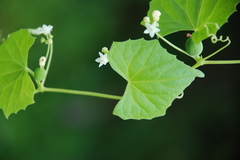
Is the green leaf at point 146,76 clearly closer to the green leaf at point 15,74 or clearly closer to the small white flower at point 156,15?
the small white flower at point 156,15

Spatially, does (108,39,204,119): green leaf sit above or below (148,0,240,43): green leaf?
below

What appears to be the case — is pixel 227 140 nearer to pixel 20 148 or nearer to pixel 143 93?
pixel 20 148

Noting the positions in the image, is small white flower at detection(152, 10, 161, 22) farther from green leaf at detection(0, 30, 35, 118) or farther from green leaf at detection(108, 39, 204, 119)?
green leaf at detection(0, 30, 35, 118)

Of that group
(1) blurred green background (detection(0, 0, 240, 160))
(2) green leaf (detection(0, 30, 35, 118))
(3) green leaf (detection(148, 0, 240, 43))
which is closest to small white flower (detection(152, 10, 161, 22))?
(3) green leaf (detection(148, 0, 240, 43))

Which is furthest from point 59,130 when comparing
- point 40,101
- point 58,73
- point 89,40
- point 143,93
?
point 143,93

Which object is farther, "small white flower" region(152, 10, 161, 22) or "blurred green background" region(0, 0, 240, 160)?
"blurred green background" region(0, 0, 240, 160)

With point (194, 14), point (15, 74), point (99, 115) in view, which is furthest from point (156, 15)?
point (99, 115)

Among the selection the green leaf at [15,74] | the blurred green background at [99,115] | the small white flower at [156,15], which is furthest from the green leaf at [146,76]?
the blurred green background at [99,115]
